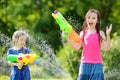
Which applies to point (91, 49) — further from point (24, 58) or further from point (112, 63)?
point (112, 63)

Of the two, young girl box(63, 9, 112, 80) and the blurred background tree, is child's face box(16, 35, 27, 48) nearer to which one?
young girl box(63, 9, 112, 80)

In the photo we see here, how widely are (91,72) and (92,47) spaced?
266 mm

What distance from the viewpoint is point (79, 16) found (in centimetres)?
1490

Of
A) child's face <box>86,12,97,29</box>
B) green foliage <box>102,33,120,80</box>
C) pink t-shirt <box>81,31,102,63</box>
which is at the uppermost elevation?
child's face <box>86,12,97,29</box>

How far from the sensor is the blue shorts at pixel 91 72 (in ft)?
18.6

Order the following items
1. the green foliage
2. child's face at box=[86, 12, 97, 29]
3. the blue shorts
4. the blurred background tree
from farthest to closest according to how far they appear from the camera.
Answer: the blurred background tree, the green foliage, child's face at box=[86, 12, 97, 29], the blue shorts

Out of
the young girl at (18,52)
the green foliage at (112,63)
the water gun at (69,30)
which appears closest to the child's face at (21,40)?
the young girl at (18,52)

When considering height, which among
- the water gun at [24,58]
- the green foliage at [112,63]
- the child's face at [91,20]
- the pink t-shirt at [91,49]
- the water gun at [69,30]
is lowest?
the green foliage at [112,63]

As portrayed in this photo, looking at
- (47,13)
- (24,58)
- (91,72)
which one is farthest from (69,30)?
(47,13)

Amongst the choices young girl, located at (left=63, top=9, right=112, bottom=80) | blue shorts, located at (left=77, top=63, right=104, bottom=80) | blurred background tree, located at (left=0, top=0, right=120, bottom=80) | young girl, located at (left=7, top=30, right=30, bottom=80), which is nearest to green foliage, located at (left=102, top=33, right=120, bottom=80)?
young girl, located at (left=7, top=30, right=30, bottom=80)

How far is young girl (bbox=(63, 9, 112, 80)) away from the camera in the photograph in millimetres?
5691

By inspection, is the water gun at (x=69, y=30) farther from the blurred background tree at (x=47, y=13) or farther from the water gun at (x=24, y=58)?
the blurred background tree at (x=47, y=13)

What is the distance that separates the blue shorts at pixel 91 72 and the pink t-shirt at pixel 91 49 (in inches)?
2.0

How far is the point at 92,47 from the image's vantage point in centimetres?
575
